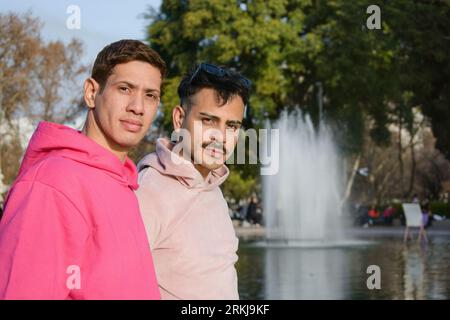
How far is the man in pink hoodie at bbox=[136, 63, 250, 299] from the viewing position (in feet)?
9.59

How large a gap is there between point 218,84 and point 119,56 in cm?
91

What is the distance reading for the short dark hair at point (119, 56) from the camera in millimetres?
2412

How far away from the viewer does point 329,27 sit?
30.3 m

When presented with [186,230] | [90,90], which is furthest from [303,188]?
[90,90]

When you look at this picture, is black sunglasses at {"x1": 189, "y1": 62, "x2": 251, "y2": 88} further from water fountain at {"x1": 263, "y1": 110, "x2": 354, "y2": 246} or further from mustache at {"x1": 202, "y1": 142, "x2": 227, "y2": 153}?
water fountain at {"x1": 263, "y1": 110, "x2": 354, "y2": 246}

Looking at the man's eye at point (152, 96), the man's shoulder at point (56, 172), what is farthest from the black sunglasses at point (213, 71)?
the man's shoulder at point (56, 172)

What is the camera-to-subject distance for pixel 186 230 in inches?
Result: 118

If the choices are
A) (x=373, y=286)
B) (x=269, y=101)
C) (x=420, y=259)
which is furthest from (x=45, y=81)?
(x=373, y=286)

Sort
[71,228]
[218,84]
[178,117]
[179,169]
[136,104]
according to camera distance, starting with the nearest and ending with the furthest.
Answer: [71,228] → [136,104] → [179,169] → [218,84] → [178,117]

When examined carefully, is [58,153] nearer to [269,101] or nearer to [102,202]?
[102,202]

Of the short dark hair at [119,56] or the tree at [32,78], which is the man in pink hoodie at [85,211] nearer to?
the short dark hair at [119,56]

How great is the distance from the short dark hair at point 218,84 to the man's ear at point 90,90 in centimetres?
84

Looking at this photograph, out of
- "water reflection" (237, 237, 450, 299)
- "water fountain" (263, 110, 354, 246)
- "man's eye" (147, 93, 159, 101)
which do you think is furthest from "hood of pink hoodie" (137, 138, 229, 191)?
"water fountain" (263, 110, 354, 246)

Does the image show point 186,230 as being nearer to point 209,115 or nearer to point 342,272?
point 209,115
